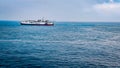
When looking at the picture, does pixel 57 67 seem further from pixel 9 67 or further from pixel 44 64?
pixel 9 67

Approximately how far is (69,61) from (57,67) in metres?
5.80

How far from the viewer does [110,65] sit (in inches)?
1620

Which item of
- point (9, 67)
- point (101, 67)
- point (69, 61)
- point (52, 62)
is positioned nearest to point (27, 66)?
point (9, 67)

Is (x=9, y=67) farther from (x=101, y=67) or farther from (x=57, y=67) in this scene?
(x=101, y=67)

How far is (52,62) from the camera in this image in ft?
143

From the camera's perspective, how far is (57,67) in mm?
39188

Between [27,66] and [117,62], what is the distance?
16733 millimetres

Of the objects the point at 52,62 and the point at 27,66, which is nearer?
the point at 27,66

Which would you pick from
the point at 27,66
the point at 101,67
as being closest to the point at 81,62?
the point at 101,67

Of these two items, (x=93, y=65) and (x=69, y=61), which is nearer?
(x=93, y=65)

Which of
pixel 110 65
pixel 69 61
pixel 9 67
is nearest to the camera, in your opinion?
pixel 9 67

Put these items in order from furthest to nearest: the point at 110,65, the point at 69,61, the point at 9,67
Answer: the point at 69,61 → the point at 110,65 → the point at 9,67

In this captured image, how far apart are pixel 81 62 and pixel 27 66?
10403mm

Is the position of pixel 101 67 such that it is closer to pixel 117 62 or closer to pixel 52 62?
pixel 117 62
